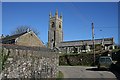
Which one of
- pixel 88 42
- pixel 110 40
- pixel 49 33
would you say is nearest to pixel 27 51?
pixel 110 40

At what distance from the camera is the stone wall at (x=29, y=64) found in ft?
40.7

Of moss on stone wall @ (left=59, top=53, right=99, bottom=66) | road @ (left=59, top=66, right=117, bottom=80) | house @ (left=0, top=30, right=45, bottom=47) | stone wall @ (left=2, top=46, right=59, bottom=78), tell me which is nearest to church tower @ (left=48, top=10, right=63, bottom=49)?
house @ (left=0, top=30, right=45, bottom=47)

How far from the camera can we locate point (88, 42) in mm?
94688

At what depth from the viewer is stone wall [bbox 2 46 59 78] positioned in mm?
12414

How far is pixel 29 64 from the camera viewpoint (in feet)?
46.9

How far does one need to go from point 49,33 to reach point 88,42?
29160 mm

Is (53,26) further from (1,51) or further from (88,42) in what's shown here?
(1,51)

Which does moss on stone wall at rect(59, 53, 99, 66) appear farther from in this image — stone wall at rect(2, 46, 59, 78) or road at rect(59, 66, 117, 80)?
stone wall at rect(2, 46, 59, 78)

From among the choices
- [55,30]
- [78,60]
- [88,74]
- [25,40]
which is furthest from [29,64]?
[55,30]

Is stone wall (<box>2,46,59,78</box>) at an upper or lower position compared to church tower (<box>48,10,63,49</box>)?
lower

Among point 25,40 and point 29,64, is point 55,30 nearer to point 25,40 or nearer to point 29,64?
point 25,40

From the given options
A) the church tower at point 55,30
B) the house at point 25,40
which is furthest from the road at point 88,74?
the church tower at point 55,30

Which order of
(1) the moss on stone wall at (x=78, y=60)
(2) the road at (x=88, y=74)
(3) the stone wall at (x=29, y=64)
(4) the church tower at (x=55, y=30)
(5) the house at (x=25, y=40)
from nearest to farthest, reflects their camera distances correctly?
(3) the stone wall at (x=29, y=64)
(2) the road at (x=88, y=74)
(1) the moss on stone wall at (x=78, y=60)
(5) the house at (x=25, y=40)
(4) the church tower at (x=55, y=30)

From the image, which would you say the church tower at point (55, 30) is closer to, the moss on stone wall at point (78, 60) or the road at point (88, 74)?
the moss on stone wall at point (78, 60)
